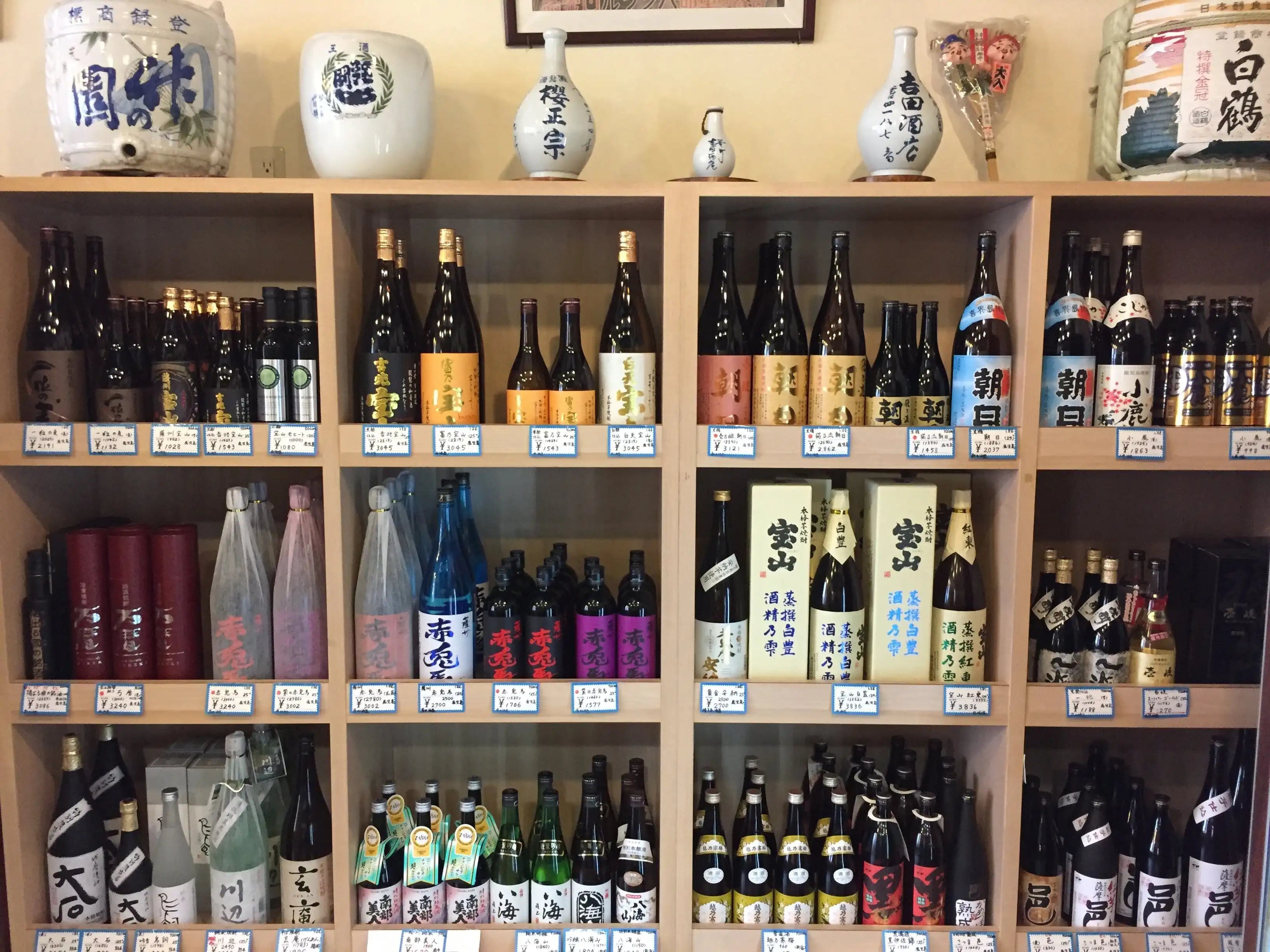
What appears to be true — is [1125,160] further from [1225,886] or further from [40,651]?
[40,651]

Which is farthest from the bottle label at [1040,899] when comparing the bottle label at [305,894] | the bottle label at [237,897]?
the bottle label at [237,897]

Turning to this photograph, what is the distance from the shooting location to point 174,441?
53.6 inches

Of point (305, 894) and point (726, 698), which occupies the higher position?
point (726, 698)

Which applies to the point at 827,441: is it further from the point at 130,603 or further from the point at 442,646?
the point at 130,603

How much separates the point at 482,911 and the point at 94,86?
57.5 inches

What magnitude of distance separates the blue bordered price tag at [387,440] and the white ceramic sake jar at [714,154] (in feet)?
2.05

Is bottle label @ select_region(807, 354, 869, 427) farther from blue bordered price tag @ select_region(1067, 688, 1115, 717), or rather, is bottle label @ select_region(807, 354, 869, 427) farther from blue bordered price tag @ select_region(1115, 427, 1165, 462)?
blue bordered price tag @ select_region(1067, 688, 1115, 717)

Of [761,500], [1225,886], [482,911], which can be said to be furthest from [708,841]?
[1225,886]

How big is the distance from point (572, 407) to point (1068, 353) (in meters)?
0.82

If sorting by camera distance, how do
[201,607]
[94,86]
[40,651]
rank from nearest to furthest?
[94,86]
[40,651]
[201,607]

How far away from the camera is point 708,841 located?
149cm

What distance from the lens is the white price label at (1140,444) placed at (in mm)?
1344

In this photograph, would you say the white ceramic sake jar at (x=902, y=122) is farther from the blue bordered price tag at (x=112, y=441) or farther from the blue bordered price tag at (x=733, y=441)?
the blue bordered price tag at (x=112, y=441)

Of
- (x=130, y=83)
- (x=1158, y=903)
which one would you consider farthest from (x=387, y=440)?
(x=1158, y=903)
